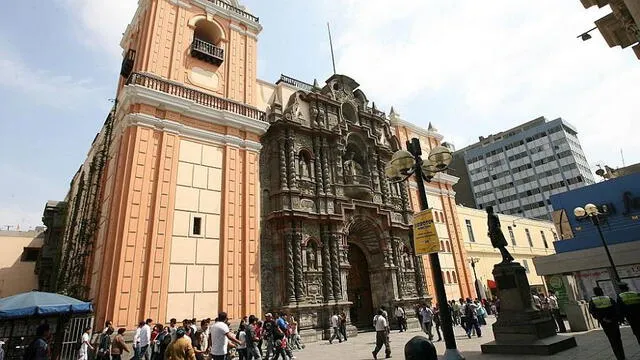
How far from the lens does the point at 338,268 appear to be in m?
17.8

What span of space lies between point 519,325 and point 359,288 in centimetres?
1346

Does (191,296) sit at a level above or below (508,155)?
below

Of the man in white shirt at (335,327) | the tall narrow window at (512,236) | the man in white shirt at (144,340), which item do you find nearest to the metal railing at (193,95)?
the man in white shirt at (144,340)

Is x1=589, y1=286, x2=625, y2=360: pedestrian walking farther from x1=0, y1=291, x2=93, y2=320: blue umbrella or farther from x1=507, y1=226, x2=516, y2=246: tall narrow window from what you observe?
x1=507, y1=226, x2=516, y2=246: tall narrow window

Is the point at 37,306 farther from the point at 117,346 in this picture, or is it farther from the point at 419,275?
the point at 419,275

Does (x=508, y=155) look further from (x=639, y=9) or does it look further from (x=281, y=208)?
(x=639, y=9)

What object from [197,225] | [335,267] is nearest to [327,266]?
[335,267]

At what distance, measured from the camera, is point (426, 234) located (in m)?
6.71

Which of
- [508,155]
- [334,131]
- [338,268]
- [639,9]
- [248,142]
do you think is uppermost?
→ [508,155]

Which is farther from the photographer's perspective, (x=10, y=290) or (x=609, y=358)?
(x=10, y=290)

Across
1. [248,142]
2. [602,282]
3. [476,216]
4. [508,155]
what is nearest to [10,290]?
[248,142]

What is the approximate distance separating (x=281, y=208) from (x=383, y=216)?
7272 millimetres

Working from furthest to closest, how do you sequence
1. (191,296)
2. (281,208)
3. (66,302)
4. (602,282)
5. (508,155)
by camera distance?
(508,155) < (281,208) < (602,282) < (191,296) < (66,302)

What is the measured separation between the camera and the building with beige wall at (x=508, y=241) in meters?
30.2
